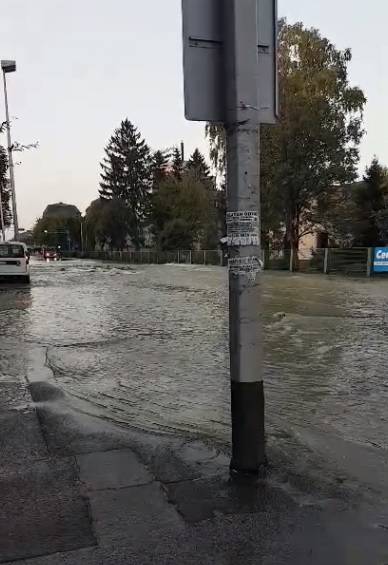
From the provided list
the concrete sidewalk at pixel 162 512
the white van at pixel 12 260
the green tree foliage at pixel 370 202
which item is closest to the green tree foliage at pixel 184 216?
the green tree foliage at pixel 370 202

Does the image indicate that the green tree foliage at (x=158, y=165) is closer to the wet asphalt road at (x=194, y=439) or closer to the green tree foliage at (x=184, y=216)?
the green tree foliage at (x=184, y=216)

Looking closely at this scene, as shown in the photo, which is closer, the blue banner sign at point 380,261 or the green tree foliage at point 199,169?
the blue banner sign at point 380,261

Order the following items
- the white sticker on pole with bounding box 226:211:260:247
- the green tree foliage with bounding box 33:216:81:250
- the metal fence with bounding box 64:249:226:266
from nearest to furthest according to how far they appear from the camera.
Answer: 1. the white sticker on pole with bounding box 226:211:260:247
2. the metal fence with bounding box 64:249:226:266
3. the green tree foliage with bounding box 33:216:81:250

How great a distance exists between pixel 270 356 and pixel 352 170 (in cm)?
2892

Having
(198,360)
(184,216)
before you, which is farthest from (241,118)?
(184,216)

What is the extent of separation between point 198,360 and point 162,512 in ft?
16.0

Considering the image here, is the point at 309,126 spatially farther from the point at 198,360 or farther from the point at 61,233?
the point at 61,233

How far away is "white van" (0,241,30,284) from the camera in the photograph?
2392 centimetres

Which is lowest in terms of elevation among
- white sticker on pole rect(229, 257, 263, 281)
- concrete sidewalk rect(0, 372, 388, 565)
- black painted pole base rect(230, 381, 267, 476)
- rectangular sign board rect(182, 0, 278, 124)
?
concrete sidewalk rect(0, 372, 388, 565)

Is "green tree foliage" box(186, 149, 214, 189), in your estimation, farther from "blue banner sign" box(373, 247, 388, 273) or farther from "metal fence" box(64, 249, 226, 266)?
"blue banner sign" box(373, 247, 388, 273)

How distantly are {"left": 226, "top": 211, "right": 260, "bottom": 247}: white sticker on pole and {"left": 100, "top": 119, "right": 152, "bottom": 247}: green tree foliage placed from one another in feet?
276

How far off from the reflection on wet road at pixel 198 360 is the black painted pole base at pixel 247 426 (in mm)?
923

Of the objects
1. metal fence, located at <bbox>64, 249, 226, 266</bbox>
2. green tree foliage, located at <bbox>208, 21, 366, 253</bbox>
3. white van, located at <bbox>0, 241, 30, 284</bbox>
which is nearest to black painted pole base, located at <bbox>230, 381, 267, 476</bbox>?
white van, located at <bbox>0, 241, 30, 284</bbox>

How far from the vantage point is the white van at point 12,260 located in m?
23.9
